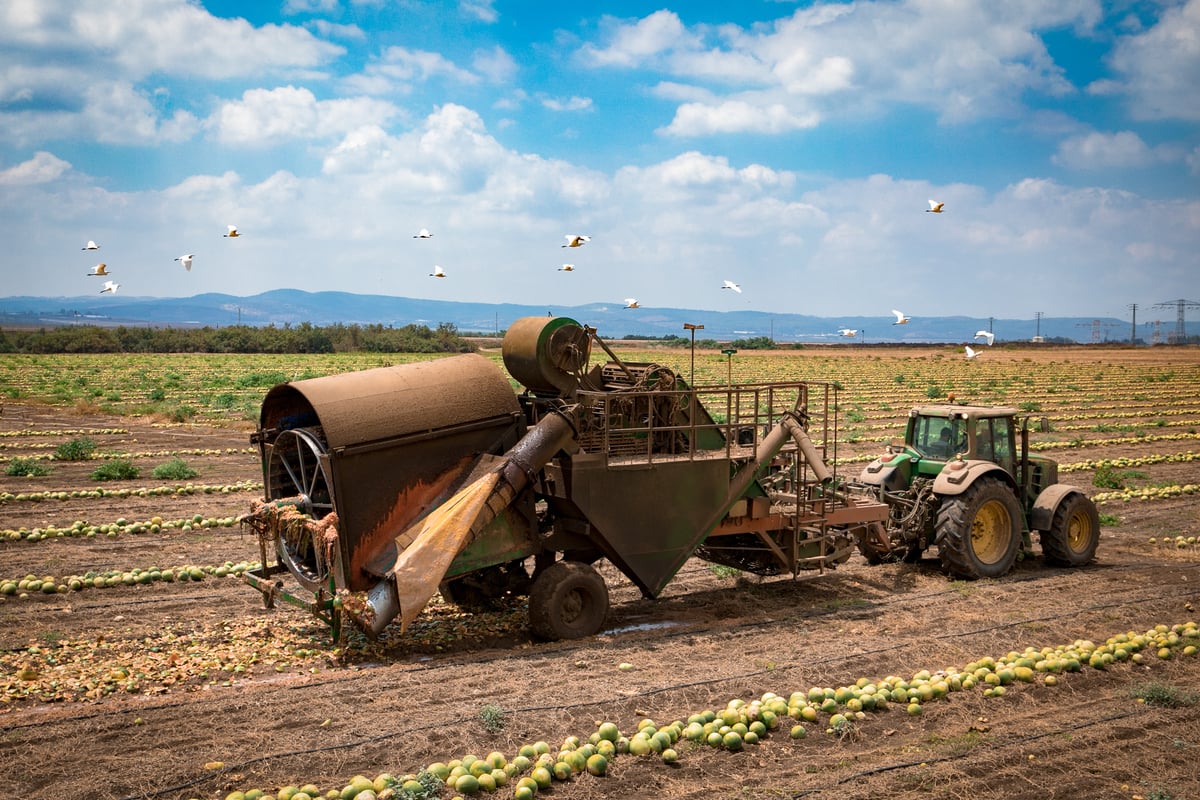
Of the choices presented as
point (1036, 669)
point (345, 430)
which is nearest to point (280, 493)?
point (345, 430)

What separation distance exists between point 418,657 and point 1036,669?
20.7ft

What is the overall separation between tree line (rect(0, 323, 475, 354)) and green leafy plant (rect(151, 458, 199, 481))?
71561 mm

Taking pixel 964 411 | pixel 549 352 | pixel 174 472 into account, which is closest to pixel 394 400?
pixel 549 352

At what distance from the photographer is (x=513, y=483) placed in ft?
32.0

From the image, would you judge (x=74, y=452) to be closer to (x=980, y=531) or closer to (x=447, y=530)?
(x=447, y=530)

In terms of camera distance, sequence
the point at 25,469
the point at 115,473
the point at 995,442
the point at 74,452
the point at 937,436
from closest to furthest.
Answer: the point at 995,442, the point at 937,436, the point at 115,473, the point at 25,469, the point at 74,452

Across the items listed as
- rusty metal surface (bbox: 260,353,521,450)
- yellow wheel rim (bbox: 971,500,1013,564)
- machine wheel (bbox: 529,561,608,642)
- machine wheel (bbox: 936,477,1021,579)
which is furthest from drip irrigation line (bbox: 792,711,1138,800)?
rusty metal surface (bbox: 260,353,521,450)

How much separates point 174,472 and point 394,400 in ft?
44.5

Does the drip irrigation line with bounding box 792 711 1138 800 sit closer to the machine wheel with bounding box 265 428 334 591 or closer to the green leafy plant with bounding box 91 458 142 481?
the machine wheel with bounding box 265 428 334 591

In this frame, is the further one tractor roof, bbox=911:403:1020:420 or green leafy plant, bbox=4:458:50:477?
green leafy plant, bbox=4:458:50:477

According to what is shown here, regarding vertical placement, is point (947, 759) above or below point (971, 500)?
below

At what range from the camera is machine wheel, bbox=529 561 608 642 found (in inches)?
398

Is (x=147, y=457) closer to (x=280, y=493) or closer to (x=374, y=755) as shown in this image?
(x=280, y=493)

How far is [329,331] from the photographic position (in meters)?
102
